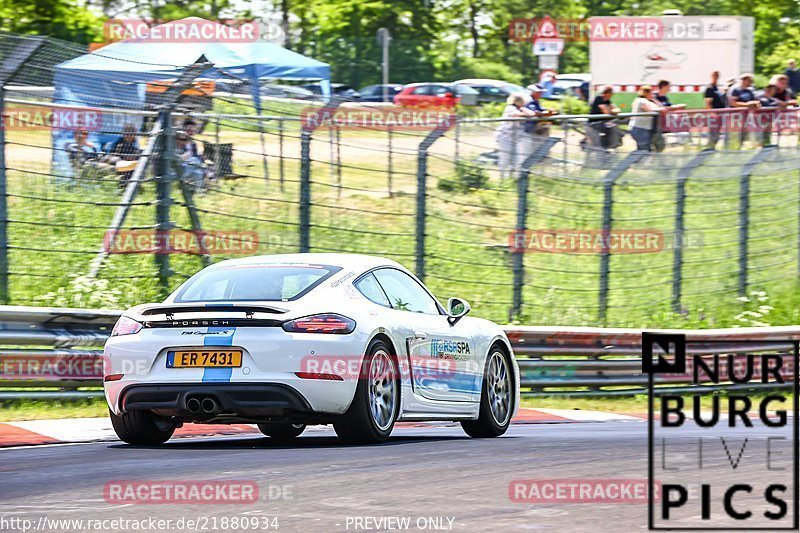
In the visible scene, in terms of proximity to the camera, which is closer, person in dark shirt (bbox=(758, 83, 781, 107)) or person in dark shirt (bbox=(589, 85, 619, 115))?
person in dark shirt (bbox=(758, 83, 781, 107))

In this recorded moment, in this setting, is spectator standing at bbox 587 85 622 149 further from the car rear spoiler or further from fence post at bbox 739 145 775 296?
the car rear spoiler

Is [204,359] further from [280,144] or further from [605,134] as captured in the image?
[605,134]

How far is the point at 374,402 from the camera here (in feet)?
31.0

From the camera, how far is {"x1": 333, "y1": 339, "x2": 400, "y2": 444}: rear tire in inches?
364

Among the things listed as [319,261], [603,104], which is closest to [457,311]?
[319,261]

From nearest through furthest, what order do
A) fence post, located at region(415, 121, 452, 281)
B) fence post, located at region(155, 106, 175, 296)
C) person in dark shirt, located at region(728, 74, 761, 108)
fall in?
fence post, located at region(155, 106, 175, 296) < fence post, located at region(415, 121, 452, 281) < person in dark shirt, located at region(728, 74, 761, 108)

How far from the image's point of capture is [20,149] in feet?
43.3

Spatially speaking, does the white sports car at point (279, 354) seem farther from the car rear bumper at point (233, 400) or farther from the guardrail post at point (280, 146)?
the guardrail post at point (280, 146)

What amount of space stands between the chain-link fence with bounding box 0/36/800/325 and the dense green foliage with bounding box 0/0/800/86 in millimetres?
20744

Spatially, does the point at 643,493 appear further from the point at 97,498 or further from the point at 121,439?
the point at 121,439

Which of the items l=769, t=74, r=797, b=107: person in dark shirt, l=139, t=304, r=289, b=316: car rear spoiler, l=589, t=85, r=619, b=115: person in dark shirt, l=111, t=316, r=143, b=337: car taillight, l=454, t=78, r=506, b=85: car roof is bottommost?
l=111, t=316, r=143, b=337: car taillight

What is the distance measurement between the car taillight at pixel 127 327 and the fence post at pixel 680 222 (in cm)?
982

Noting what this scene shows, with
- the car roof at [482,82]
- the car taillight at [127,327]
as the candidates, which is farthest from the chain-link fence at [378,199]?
the car roof at [482,82]

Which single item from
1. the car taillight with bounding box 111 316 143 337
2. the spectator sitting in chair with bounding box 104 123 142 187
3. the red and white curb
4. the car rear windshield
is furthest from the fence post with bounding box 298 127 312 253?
the car taillight with bounding box 111 316 143 337
